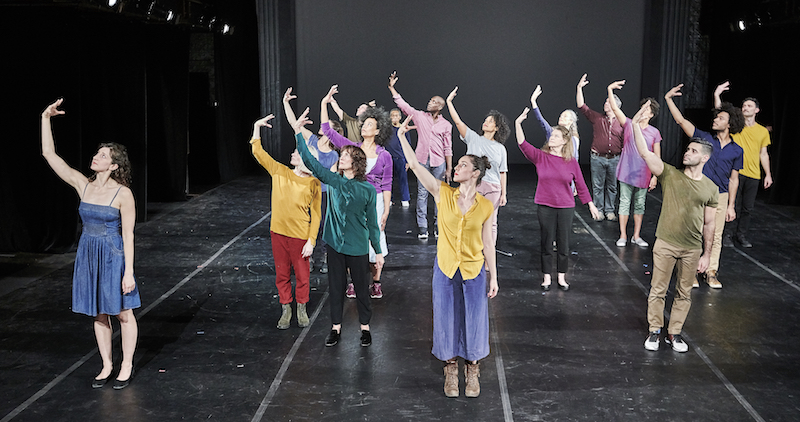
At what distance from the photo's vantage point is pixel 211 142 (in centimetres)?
1255

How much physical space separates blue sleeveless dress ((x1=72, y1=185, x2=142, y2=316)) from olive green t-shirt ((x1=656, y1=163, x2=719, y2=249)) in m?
3.36

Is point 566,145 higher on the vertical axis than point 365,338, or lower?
higher

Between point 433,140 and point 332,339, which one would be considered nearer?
point 332,339

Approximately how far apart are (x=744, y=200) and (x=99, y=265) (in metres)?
6.13

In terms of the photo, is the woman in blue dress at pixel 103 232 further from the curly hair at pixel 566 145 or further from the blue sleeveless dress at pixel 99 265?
the curly hair at pixel 566 145

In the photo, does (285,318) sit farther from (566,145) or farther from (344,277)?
(566,145)

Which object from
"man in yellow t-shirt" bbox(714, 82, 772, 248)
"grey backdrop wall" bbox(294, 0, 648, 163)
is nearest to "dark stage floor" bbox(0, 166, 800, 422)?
"man in yellow t-shirt" bbox(714, 82, 772, 248)

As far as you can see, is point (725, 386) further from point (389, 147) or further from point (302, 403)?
point (389, 147)

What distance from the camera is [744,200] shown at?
24.1 feet

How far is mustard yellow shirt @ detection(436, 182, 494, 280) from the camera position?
3.94 meters

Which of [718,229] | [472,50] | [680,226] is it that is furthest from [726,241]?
[472,50]

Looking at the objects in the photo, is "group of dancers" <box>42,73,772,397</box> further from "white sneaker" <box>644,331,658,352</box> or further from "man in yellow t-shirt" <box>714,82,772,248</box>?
"man in yellow t-shirt" <box>714,82,772,248</box>

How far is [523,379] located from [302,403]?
1354 mm

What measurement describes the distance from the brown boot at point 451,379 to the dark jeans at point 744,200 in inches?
174
